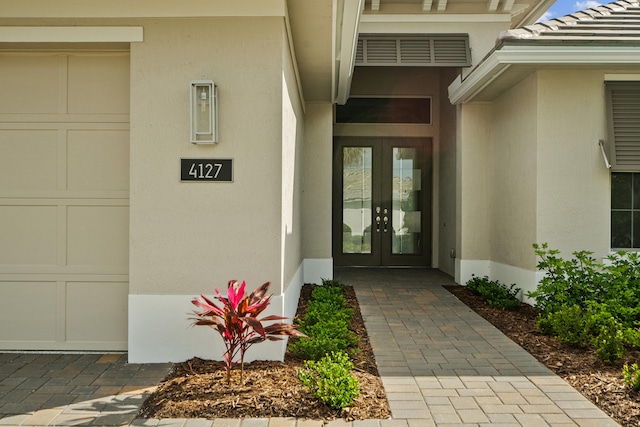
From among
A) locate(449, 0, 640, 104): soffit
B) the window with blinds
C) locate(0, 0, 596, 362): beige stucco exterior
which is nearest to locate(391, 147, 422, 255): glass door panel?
locate(449, 0, 640, 104): soffit

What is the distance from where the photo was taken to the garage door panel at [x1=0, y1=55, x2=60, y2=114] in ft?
15.1

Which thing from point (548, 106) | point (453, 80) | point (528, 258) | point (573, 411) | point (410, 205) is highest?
point (453, 80)

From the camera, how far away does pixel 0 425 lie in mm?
3164

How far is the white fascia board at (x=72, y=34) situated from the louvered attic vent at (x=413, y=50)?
4.66m

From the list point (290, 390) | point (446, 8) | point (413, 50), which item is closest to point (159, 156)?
point (290, 390)

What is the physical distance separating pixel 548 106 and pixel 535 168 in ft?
2.59

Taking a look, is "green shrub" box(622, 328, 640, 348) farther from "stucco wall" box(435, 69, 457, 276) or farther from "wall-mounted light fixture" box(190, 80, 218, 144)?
"stucco wall" box(435, 69, 457, 276)

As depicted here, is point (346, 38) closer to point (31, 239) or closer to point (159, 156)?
point (159, 156)

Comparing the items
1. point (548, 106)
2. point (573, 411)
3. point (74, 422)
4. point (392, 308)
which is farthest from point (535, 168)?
point (74, 422)

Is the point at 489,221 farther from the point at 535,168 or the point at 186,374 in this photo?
the point at 186,374

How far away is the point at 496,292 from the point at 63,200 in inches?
215

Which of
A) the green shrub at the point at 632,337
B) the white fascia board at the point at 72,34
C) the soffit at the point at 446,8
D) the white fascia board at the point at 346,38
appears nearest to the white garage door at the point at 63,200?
the white fascia board at the point at 72,34

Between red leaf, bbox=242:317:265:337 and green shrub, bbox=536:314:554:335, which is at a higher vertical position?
red leaf, bbox=242:317:265:337

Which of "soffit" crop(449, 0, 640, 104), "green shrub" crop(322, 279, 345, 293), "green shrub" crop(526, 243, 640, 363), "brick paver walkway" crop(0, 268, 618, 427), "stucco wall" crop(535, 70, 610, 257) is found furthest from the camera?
"green shrub" crop(322, 279, 345, 293)
